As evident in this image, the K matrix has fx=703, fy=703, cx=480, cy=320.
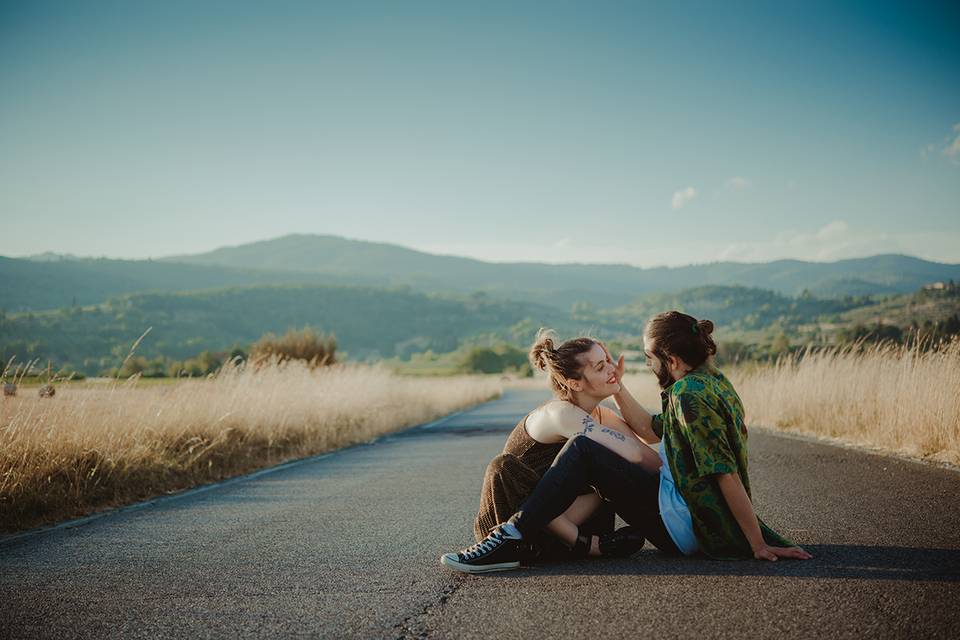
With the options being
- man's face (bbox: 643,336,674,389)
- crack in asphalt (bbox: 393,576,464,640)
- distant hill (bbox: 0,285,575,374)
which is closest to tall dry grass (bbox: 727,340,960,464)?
man's face (bbox: 643,336,674,389)

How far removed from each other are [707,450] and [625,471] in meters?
0.53

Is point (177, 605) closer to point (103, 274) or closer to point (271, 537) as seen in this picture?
point (271, 537)

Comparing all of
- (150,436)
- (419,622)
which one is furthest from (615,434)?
(150,436)

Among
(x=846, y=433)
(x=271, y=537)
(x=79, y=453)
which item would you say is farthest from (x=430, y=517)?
(x=846, y=433)

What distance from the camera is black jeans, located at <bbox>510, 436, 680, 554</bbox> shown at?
163 inches

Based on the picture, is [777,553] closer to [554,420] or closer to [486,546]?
[554,420]

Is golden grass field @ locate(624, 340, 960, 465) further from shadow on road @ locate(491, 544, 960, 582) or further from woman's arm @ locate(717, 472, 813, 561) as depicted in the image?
woman's arm @ locate(717, 472, 813, 561)

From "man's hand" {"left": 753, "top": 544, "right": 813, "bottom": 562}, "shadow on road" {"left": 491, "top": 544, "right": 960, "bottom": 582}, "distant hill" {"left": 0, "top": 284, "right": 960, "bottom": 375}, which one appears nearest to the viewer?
"shadow on road" {"left": 491, "top": 544, "right": 960, "bottom": 582}

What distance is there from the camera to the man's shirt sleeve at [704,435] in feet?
13.0

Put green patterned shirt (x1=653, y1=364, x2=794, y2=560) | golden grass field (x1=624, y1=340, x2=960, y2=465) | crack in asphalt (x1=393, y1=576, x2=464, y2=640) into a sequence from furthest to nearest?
golden grass field (x1=624, y1=340, x2=960, y2=465)
green patterned shirt (x1=653, y1=364, x2=794, y2=560)
crack in asphalt (x1=393, y1=576, x2=464, y2=640)

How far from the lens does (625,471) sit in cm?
427

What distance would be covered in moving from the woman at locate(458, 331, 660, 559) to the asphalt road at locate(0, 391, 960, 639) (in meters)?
0.16

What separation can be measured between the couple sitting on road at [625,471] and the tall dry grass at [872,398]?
18.3 ft

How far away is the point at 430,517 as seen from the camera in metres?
6.20
